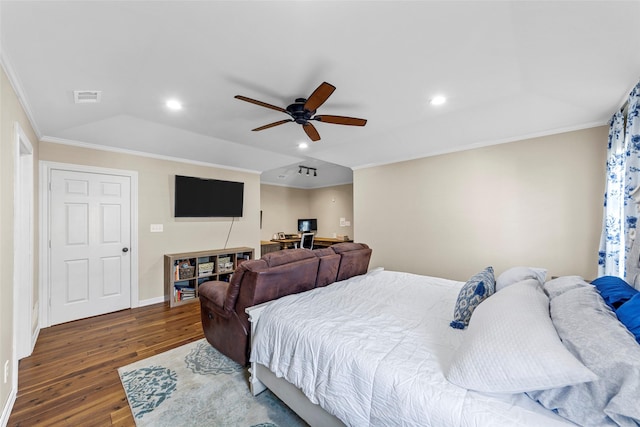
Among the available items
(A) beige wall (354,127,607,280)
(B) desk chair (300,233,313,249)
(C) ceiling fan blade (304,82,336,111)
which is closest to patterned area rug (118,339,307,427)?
(C) ceiling fan blade (304,82,336,111)

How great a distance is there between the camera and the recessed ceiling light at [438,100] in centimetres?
263

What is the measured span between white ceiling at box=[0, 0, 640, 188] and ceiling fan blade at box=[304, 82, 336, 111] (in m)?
0.22

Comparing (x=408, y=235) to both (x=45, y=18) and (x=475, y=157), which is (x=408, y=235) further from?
(x=45, y=18)

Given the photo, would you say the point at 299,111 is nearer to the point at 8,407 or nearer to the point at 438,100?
the point at 438,100

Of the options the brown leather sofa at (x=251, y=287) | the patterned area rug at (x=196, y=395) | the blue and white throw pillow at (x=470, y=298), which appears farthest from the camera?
the brown leather sofa at (x=251, y=287)

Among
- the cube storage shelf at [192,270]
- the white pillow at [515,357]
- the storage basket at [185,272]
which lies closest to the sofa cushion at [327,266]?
the white pillow at [515,357]

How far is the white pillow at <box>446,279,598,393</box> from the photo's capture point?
908 mm

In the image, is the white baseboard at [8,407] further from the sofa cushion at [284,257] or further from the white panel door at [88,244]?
the sofa cushion at [284,257]

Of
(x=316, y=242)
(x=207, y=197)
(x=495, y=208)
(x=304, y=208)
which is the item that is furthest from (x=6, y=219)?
(x=304, y=208)

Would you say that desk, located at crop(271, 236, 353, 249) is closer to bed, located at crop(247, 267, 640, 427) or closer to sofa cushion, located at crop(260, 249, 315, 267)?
sofa cushion, located at crop(260, 249, 315, 267)

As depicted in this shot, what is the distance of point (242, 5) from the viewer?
4.77 ft

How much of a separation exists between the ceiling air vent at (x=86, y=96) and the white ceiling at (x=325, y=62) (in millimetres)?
75

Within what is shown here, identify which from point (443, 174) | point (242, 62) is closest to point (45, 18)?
point (242, 62)

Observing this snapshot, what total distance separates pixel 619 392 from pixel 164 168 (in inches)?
204
